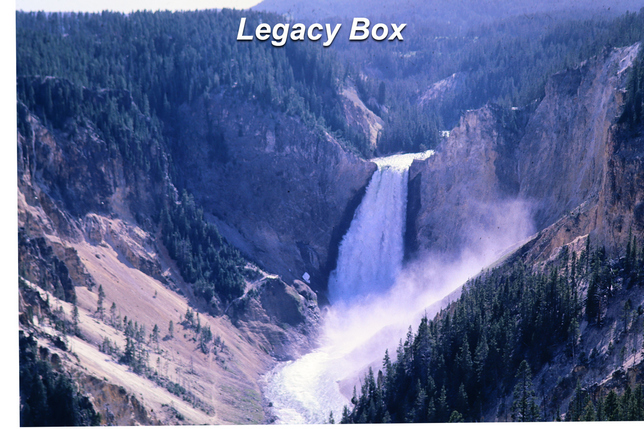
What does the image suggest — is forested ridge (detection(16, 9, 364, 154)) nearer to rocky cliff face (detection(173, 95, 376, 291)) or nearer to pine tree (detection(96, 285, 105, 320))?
rocky cliff face (detection(173, 95, 376, 291))

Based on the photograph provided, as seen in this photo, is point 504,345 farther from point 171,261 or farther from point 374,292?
point 171,261

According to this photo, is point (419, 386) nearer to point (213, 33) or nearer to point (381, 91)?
point (213, 33)

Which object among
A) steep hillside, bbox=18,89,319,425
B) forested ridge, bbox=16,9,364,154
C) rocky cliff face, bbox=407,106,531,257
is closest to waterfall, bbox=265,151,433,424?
steep hillside, bbox=18,89,319,425

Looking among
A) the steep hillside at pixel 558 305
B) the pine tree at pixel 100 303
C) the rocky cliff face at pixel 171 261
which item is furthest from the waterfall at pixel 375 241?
the pine tree at pixel 100 303

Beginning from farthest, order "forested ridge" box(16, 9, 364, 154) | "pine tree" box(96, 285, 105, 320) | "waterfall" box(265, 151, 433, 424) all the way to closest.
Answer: "forested ridge" box(16, 9, 364, 154)
"waterfall" box(265, 151, 433, 424)
"pine tree" box(96, 285, 105, 320)

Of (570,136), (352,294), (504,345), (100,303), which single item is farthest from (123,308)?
(570,136)

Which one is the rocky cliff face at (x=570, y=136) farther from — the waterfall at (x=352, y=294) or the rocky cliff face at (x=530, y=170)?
the waterfall at (x=352, y=294)
